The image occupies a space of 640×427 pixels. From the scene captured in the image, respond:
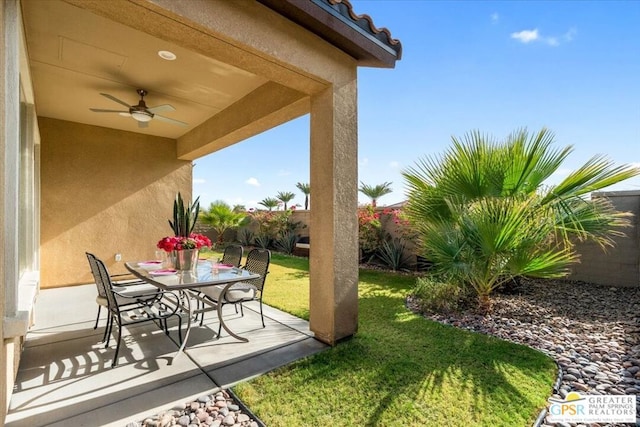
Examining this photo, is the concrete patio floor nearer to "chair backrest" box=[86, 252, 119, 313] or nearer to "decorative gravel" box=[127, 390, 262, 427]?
"decorative gravel" box=[127, 390, 262, 427]

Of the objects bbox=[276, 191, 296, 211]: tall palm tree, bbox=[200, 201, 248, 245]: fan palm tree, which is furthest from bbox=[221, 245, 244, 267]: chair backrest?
bbox=[276, 191, 296, 211]: tall palm tree

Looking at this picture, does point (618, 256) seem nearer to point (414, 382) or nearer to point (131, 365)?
point (414, 382)

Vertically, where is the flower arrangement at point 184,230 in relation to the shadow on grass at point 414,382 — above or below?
above

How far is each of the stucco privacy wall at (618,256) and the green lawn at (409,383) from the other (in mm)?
3892

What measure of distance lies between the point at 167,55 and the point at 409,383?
422 cm

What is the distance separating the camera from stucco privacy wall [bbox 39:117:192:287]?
19.3ft

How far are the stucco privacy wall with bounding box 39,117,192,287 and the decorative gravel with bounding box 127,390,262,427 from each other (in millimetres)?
5459

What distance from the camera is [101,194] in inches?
252

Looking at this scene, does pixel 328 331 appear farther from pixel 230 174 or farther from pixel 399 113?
pixel 230 174

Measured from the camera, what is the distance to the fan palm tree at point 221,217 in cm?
1351

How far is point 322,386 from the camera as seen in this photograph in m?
2.52

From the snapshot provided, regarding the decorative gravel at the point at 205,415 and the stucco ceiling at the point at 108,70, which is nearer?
the decorative gravel at the point at 205,415
